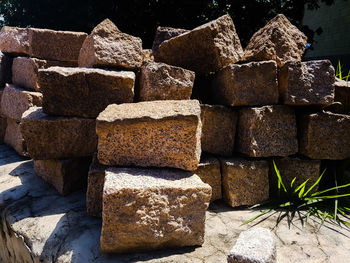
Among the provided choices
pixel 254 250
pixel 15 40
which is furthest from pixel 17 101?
pixel 254 250

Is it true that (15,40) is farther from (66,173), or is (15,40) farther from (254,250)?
(254,250)

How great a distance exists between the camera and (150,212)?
5.22 ft

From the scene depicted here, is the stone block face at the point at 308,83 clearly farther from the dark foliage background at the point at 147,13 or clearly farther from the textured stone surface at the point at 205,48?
the dark foliage background at the point at 147,13

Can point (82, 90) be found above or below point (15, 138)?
above

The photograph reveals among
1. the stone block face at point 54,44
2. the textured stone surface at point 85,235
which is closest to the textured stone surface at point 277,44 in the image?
the textured stone surface at point 85,235

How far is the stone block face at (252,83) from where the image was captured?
2.31 meters

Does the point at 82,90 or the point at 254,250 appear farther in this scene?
the point at 82,90

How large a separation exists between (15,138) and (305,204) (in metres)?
3.59

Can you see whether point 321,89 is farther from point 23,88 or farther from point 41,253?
point 23,88

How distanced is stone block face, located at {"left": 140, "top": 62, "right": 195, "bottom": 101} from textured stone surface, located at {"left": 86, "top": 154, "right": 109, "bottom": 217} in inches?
30.2

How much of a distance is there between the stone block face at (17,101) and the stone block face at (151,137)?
171 cm

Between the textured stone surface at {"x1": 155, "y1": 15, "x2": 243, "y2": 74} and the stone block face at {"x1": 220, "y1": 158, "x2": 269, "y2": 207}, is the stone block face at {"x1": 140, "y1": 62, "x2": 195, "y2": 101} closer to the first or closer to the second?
the textured stone surface at {"x1": 155, "y1": 15, "x2": 243, "y2": 74}

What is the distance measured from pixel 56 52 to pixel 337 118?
10.7ft

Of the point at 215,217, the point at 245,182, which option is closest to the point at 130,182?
the point at 215,217
